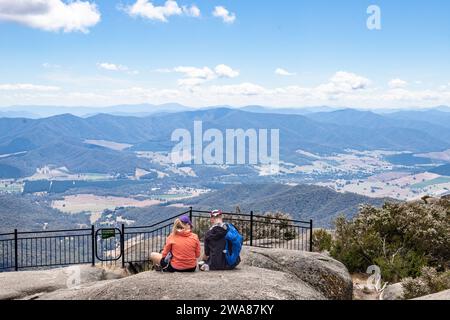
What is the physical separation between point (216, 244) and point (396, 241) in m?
11.0

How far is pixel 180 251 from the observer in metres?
8.88

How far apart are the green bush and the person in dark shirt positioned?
28.0 feet

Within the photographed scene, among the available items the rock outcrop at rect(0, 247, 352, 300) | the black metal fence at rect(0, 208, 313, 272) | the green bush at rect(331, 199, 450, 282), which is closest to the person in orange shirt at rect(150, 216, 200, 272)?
the rock outcrop at rect(0, 247, 352, 300)

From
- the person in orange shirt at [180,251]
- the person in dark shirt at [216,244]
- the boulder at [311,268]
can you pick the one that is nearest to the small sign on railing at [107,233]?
the boulder at [311,268]

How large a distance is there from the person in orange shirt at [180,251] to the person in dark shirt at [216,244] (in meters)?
0.37

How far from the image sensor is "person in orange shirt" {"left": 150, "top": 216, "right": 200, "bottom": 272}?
8867 millimetres

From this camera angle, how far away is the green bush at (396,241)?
54.6ft

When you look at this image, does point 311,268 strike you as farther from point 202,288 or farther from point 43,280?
point 43,280

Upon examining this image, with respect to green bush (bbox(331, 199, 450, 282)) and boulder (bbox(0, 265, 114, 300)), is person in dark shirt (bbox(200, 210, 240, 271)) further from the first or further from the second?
green bush (bbox(331, 199, 450, 282))

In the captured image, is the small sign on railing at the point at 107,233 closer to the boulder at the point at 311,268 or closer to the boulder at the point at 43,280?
the boulder at the point at 43,280

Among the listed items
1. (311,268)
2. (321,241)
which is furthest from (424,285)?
(321,241)
